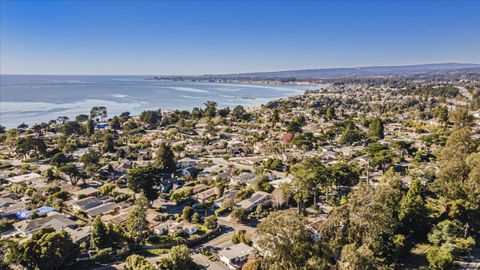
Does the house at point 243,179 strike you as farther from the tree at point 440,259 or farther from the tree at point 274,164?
the tree at point 440,259

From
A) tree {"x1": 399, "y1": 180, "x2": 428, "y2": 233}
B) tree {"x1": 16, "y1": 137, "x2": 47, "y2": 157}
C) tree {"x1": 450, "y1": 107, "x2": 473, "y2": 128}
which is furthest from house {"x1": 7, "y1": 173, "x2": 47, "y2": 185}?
tree {"x1": 450, "y1": 107, "x2": 473, "y2": 128}

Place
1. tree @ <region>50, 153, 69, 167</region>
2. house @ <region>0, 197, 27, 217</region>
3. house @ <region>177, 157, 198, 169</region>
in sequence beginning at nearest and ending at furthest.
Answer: house @ <region>0, 197, 27, 217</region> < tree @ <region>50, 153, 69, 167</region> < house @ <region>177, 157, 198, 169</region>

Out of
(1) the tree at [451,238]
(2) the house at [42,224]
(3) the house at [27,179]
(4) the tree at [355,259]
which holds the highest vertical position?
(4) the tree at [355,259]

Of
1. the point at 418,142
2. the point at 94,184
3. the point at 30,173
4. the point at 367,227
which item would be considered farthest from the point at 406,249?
the point at 30,173

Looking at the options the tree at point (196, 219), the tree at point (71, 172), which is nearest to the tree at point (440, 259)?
the tree at point (196, 219)

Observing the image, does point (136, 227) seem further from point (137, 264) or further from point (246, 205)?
point (246, 205)

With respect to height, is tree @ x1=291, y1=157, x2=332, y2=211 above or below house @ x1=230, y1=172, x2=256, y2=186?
above

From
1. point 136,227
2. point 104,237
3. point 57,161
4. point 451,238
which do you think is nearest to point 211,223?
point 136,227

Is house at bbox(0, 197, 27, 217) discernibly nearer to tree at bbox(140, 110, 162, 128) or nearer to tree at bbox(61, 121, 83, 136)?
tree at bbox(61, 121, 83, 136)
